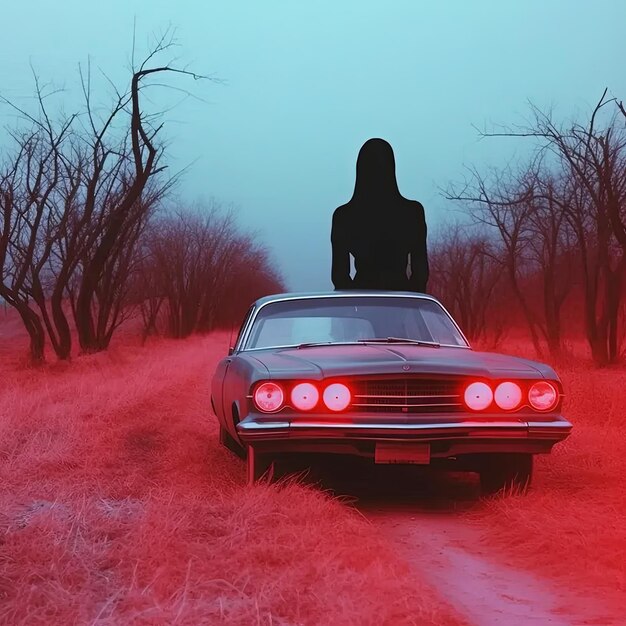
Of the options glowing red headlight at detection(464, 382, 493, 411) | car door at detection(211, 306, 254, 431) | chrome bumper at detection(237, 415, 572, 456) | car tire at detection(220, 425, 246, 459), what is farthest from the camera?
car tire at detection(220, 425, 246, 459)

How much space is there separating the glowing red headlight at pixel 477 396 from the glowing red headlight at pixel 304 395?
93cm

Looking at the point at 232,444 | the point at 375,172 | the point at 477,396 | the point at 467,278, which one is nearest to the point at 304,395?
the point at 477,396

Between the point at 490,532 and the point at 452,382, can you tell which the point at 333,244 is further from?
the point at 490,532

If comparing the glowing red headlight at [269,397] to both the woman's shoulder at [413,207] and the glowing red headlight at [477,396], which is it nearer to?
the glowing red headlight at [477,396]

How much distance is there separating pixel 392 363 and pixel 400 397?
0.21 m

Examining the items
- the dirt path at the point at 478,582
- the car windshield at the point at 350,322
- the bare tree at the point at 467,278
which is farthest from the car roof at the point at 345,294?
the bare tree at the point at 467,278

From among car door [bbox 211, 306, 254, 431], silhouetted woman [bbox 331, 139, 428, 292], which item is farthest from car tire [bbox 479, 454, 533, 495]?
silhouetted woman [bbox 331, 139, 428, 292]

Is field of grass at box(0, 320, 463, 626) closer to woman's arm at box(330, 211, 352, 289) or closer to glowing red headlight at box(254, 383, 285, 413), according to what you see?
glowing red headlight at box(254, 383, 285, 413)

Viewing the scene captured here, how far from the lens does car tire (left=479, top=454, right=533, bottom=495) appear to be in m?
5.55

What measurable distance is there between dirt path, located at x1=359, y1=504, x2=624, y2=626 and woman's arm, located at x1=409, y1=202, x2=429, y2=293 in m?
2.79

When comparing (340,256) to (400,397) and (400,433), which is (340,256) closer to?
(400,397)

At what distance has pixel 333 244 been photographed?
7.66 m

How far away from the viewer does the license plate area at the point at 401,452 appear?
16.7 feet

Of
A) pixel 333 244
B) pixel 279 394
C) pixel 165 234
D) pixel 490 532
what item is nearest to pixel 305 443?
pixel 279 394
